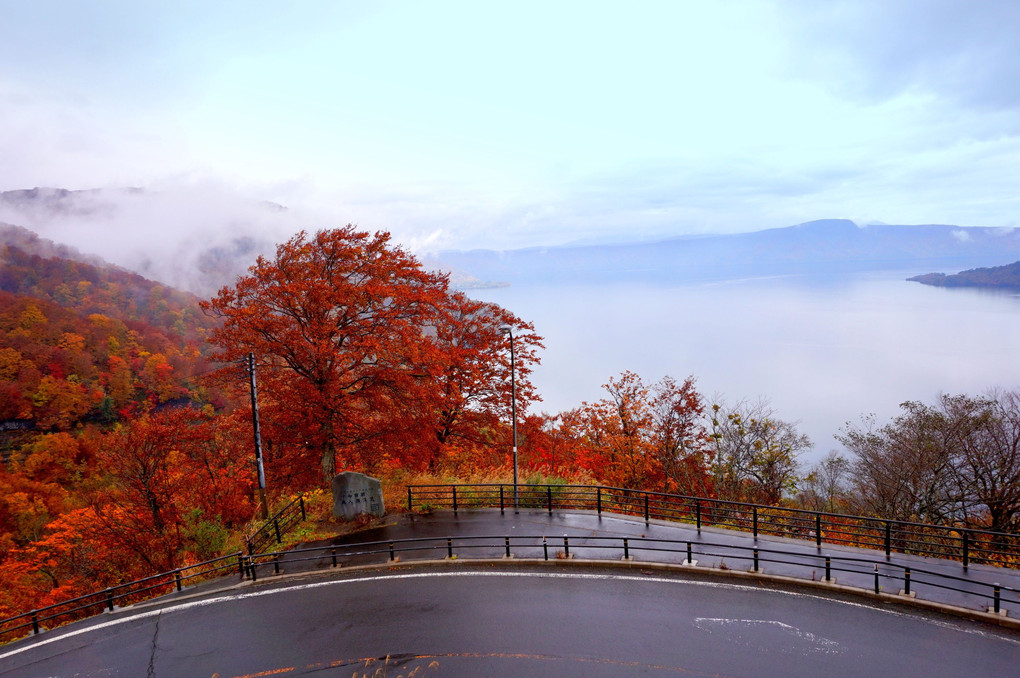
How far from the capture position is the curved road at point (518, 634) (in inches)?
385

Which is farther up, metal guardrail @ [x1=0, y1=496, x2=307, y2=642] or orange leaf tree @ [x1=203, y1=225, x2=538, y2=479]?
orange leaf tree @ [x1=203, y1=225, x2=538, y2=479]

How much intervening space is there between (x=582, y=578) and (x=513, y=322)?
1518 cm

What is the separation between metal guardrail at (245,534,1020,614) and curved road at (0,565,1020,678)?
27.0 inches

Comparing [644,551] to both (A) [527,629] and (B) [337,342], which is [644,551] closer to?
(A) [527,629]

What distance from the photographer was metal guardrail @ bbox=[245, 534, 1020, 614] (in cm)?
1172

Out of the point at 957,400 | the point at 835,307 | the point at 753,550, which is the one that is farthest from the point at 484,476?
the point at 835,307

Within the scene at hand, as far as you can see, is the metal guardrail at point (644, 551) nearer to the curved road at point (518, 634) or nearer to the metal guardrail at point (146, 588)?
the curved road at point (518, 634)

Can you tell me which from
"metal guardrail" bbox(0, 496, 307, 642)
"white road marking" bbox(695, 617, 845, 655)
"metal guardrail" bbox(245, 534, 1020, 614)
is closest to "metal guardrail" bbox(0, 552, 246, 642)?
"metal guardrail" bbox(0, 496, 307, 642)

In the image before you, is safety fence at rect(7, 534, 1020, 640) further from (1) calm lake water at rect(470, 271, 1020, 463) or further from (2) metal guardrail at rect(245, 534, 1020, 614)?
(1) calm lake water at rect(470, 271, 1020, 463)

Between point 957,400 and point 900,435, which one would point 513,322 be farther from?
point 957,400

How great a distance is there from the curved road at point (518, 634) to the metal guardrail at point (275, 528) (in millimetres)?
2422

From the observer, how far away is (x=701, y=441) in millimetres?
30812

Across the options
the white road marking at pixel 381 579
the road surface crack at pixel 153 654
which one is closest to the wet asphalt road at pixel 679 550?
the white road marking at pixel 381 579

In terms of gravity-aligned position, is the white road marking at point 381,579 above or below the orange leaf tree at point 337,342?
below
